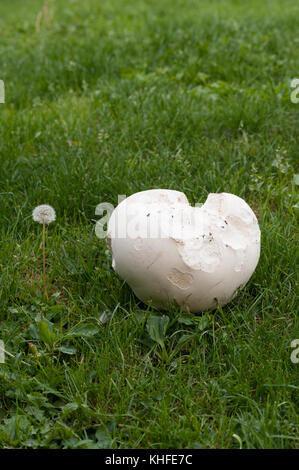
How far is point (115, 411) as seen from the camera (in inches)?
83.1

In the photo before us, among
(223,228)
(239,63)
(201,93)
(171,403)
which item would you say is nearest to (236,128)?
(201,93)

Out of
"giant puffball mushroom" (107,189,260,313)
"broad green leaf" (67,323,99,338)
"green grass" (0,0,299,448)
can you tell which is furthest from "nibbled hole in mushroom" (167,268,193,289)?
"broad green leaf" (67,323,99,338)

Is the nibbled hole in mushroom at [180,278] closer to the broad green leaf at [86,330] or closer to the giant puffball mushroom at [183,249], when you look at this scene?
the giant puffball mushroom at [183,249]

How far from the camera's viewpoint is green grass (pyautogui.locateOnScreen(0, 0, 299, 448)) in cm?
207

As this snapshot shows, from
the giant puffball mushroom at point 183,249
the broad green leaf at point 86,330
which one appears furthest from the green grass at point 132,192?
the giant puffball mushroom at point 183,249

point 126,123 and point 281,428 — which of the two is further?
point 126,123

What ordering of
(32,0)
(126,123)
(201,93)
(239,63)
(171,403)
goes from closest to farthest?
1. (171,403)
2. (126,123)
3. (201,93)
4. (239,63)
5. (32,0)

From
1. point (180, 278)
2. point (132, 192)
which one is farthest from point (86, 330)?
point (132, 192)

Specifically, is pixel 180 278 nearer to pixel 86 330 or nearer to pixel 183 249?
pixel 183 249

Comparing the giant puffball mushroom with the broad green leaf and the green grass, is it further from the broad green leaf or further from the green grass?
the broad green leaf

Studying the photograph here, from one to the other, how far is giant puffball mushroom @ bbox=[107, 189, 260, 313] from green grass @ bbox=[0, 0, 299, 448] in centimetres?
13

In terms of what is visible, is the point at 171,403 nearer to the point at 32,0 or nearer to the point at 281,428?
the point at 281,428

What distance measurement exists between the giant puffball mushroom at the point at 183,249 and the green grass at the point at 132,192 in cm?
13

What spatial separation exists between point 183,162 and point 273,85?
4.54ft
